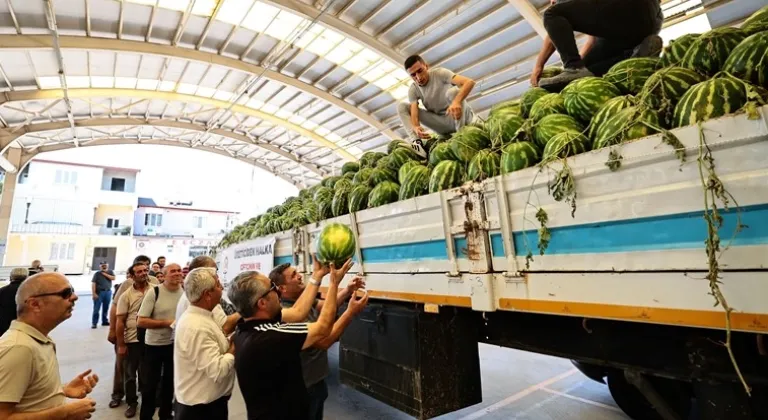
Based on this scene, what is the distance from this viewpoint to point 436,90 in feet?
13.6

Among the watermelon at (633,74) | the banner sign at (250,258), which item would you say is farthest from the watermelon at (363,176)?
the watermelon at (633,74)

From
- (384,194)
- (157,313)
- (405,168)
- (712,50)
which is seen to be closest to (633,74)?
(712,50)

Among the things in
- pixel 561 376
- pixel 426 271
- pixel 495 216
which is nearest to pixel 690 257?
pixel 495 216

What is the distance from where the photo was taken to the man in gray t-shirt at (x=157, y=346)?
3869 mm

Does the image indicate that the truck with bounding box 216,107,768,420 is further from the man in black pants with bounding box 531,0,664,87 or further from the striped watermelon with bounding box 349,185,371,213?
the man in black pants with bounding box 531,0,664,87

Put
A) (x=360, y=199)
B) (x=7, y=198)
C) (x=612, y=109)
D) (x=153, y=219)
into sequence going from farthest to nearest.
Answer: (x=153, y=219)
(x=7, y=198)
(x=360, y=199)
(x=612, y=109)

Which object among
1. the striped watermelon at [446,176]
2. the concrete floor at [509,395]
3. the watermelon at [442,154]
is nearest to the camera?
the striped watermelon at [446,176]

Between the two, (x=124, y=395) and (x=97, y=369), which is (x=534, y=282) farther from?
(x=97, y=369)

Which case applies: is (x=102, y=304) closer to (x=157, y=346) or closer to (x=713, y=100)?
(x=157, y=346)

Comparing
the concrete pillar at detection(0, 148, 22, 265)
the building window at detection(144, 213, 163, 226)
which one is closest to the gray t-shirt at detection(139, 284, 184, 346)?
the concrete pillar at detection(0, 148, 22, 265)

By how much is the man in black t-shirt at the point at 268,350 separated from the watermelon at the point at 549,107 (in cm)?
170

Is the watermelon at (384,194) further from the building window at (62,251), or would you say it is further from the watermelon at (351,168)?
the building window at (62,251)

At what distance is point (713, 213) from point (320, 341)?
2.03m

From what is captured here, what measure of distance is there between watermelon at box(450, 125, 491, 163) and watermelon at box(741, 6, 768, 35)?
132 centimetres
